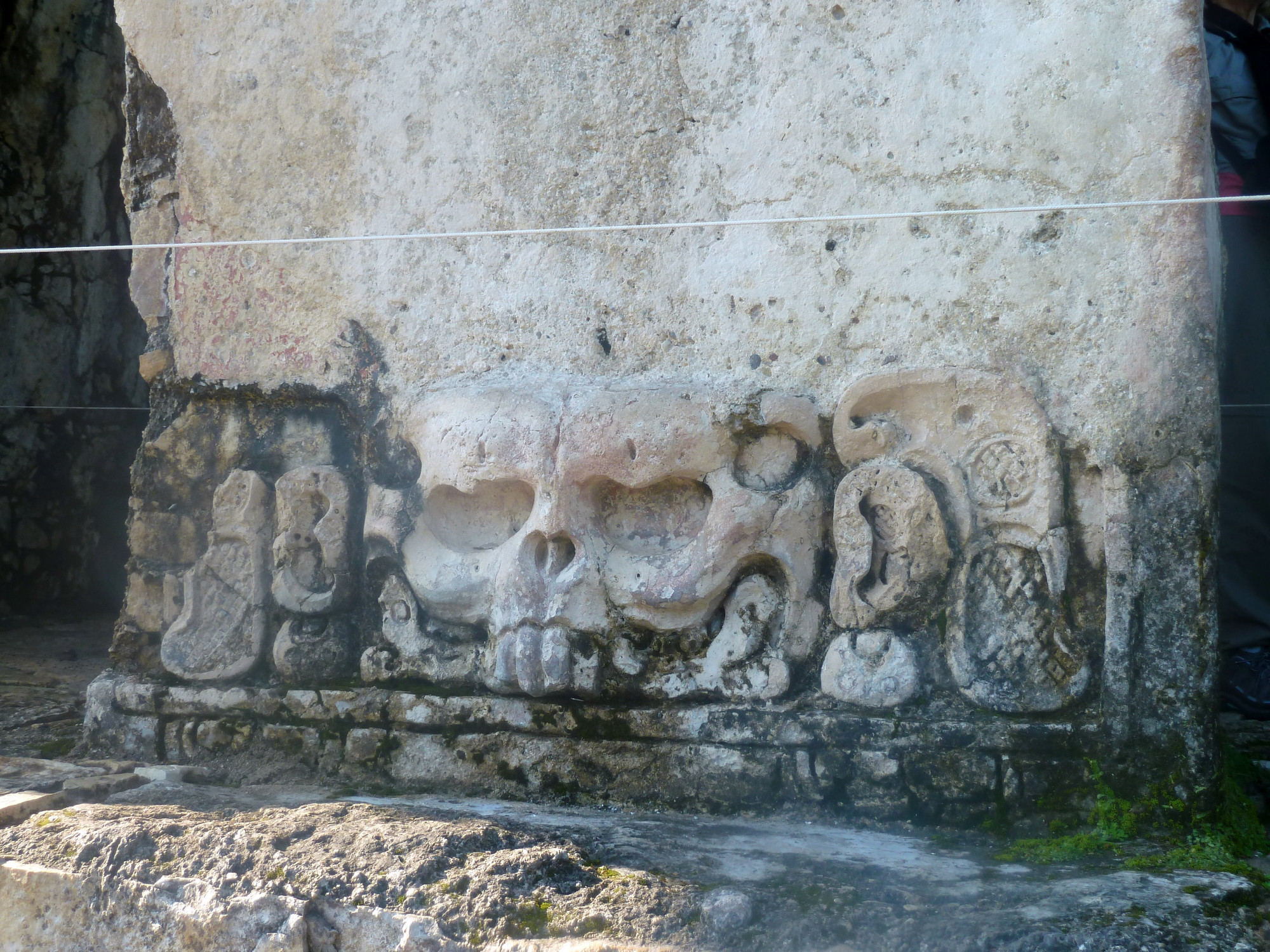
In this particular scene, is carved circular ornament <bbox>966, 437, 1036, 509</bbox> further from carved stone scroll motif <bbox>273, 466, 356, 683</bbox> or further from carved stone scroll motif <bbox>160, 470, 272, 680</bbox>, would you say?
carved stone scroll motif <bbox>160, 470, 272, 680</bbox>

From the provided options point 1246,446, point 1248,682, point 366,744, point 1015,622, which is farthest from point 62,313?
point 1248,682

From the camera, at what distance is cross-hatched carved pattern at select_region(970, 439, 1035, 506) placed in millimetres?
1923

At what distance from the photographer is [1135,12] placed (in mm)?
1896

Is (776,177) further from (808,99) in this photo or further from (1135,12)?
(1135,12)

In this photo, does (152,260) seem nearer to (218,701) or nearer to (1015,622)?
(218,701)

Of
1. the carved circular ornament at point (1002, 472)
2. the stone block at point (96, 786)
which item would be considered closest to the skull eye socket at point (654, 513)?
the carved circular ornament at point (1002, 472)

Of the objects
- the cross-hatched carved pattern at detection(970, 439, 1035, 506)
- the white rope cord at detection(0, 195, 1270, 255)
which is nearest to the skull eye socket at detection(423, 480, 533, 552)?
the white rope cord at detection(0, 195, 1270, 255)

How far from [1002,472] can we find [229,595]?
1.63m

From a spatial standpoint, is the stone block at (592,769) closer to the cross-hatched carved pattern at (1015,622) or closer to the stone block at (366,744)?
the stone block at (366,744)

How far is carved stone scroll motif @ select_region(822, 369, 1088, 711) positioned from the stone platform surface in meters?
0.31

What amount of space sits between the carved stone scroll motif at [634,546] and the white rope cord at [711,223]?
32 cm

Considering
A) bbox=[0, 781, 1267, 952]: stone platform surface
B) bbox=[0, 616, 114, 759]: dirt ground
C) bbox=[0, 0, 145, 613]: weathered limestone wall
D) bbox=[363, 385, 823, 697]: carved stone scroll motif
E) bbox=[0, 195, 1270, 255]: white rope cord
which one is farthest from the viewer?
bbox=[0, 0, 145, 613]: weathered limestone wall

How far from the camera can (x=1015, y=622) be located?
1916 millimetres

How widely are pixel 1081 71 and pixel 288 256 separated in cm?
164
